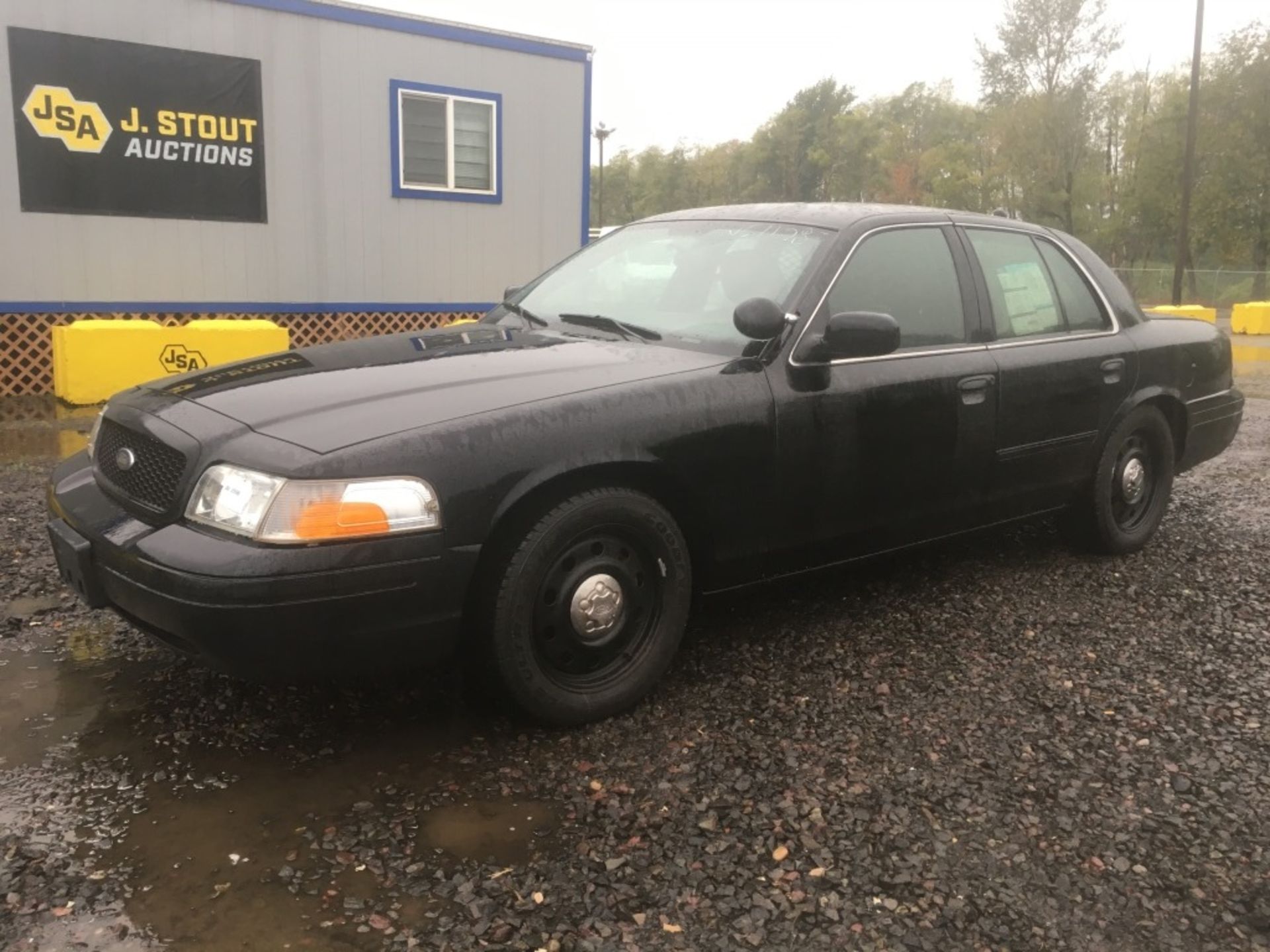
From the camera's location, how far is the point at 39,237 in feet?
29.9

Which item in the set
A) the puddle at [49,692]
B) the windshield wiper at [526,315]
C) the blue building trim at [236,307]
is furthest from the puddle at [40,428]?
the windshield wiper at [526,315]

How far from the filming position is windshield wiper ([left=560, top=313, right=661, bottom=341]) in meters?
3.67

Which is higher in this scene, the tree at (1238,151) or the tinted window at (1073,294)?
the tree at (1238,151)

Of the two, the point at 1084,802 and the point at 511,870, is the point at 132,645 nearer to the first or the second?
the point at 511,870

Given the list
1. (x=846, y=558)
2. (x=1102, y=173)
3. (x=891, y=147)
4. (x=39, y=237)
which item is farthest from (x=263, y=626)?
(x=891, y=147)

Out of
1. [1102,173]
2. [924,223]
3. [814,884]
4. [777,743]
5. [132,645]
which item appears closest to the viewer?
[814,884]

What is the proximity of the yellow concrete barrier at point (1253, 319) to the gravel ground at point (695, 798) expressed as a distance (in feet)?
69.7

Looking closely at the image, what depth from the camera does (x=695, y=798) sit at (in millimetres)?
2762

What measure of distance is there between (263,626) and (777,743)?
150 cm

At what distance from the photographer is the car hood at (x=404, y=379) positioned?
2.80m

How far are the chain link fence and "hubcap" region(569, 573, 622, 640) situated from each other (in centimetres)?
3898

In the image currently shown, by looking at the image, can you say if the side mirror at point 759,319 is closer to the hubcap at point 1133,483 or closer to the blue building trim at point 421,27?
the hubcap at point 1133,483

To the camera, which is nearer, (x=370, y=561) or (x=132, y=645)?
(x=370, y=561)

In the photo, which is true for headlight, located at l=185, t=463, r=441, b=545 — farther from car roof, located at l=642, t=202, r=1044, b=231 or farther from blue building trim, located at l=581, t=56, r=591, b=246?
blue building trim, located at l=581, t=56, r=591, b=246
